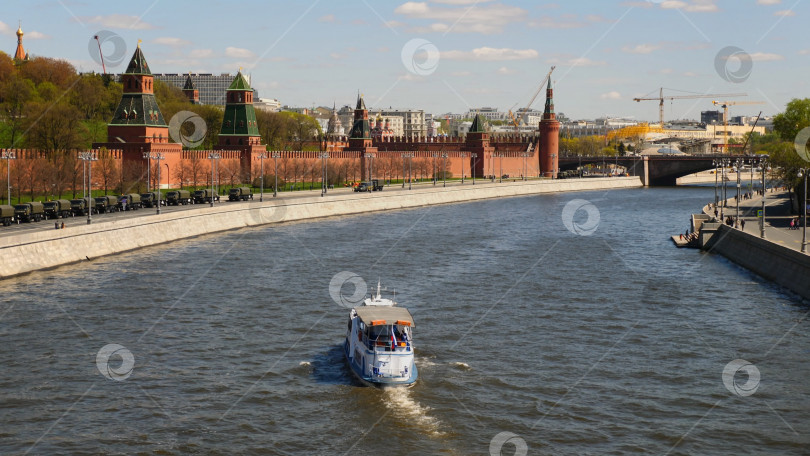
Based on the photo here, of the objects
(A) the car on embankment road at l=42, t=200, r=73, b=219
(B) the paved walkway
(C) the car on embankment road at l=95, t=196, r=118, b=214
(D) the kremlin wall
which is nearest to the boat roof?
(B) the paved walkway

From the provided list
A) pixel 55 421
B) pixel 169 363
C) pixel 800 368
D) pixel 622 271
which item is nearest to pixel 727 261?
pixel 622 271

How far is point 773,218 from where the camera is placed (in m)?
60.4

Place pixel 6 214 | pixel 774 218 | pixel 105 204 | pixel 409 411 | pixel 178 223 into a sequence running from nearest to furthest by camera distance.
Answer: pixel 409 411 < pixel 6 214 < pixel 178 223 < pixel 105 204 < pixel 774 218

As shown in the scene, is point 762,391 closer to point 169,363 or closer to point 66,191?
point 169,363

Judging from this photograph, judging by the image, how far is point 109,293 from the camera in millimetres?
35812

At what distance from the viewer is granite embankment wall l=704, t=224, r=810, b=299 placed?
3772cm

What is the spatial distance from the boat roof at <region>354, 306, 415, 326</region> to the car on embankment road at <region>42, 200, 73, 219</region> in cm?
3189

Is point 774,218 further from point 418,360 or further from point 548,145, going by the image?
point 548,145

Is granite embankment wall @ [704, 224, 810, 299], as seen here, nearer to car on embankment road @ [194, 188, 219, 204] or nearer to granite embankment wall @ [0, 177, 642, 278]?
Answer: granite embankment wall @ [0, 177, 642, 278]

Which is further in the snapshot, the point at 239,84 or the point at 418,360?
the point at 239,84

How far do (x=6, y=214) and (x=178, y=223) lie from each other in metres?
9.87

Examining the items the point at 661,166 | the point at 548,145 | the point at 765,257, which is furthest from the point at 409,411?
the point at 661,166

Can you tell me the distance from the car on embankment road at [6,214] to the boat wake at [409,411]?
32.3 metres

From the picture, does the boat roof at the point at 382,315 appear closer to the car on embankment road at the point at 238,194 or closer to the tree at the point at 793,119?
the car on embankment road at the point at 238,194
